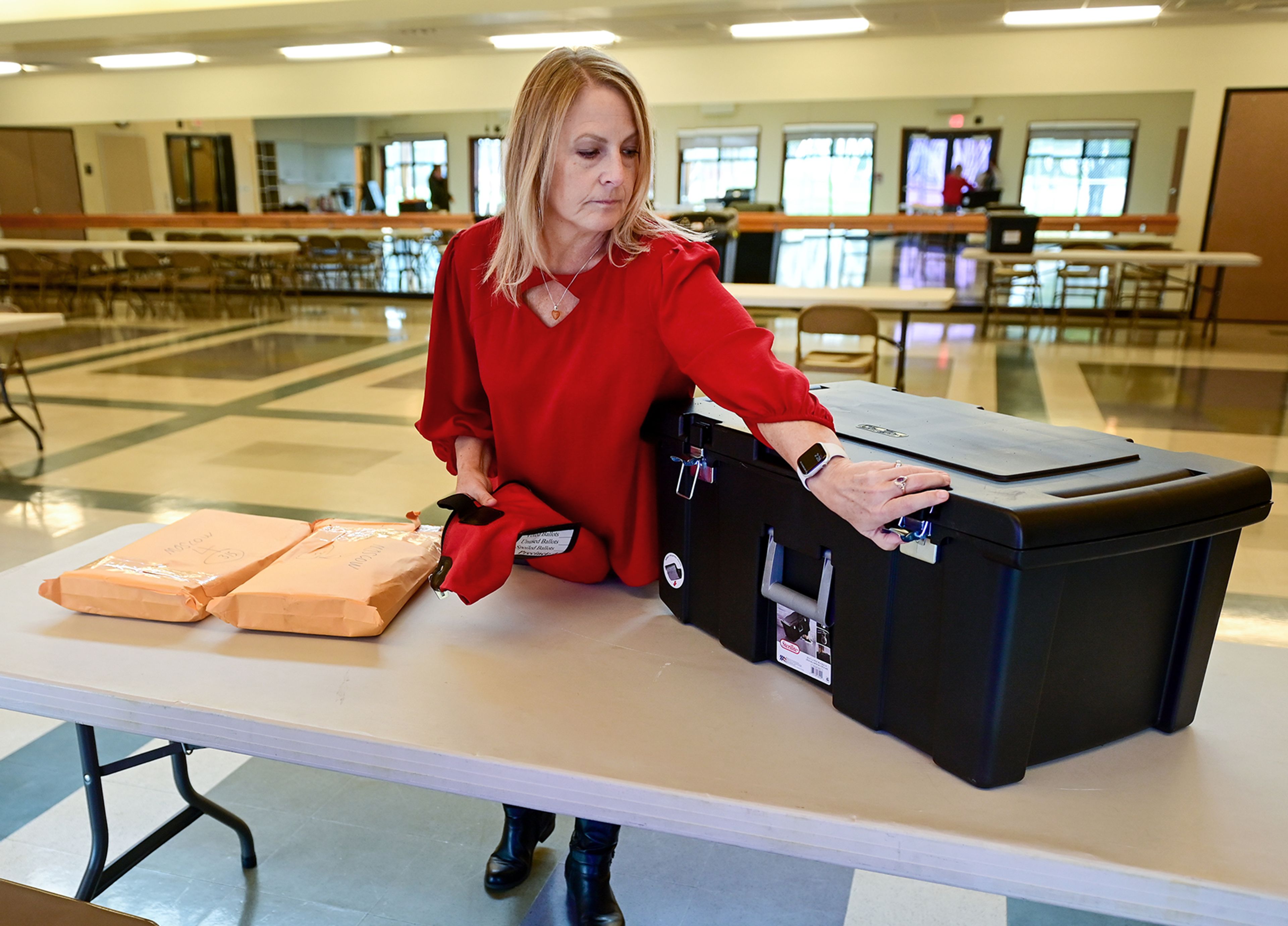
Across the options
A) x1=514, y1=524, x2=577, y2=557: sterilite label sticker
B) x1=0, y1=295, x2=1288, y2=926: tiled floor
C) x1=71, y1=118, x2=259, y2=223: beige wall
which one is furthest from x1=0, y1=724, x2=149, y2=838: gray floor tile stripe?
x1=71, y1=118, x2=259, y2=223: beige wall

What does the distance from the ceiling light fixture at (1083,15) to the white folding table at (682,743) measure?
8.94 meters

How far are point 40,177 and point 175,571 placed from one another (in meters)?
15.3

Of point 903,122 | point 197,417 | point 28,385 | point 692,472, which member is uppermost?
point 903,122

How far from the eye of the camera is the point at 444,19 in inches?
358

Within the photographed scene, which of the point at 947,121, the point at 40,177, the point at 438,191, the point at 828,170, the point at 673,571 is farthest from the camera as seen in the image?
the point at 40,177

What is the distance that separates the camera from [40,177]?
13.6m

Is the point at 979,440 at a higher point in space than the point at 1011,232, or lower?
lower

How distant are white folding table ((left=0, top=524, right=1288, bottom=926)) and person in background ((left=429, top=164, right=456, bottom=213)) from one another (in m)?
11.2

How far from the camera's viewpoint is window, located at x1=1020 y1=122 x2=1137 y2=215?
990 centimetres

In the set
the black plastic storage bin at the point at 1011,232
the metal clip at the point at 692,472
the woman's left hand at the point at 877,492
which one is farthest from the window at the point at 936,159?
the woman's left hand at the point at 877,492

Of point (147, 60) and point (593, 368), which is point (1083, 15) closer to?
point (593, 368)

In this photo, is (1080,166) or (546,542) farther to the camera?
(1080,166)

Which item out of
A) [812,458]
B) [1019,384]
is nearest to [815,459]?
[812,458]

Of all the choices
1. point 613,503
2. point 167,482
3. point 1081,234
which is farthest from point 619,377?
point 1081,234
